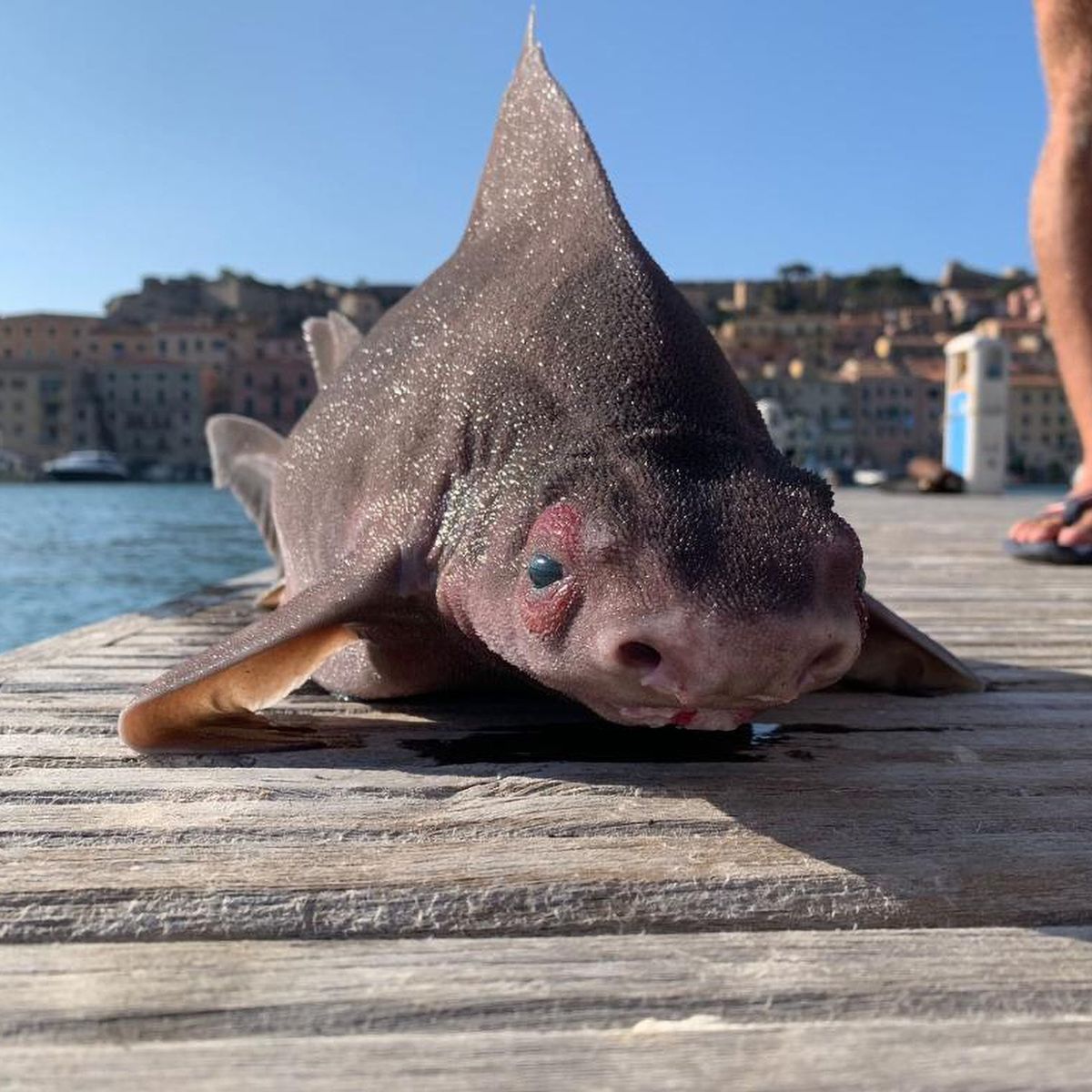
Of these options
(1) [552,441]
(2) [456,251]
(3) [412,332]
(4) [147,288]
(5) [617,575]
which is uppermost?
(4) [147,288]

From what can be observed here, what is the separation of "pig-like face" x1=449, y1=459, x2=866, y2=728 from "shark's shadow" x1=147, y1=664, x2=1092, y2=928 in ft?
0.63

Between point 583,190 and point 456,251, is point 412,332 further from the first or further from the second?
point 583,190

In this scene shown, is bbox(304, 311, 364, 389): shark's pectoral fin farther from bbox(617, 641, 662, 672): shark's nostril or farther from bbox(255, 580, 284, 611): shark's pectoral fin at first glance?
bbox(617, 641, 662, 672): shark's nostril

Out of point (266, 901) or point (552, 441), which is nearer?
point (266, 901)

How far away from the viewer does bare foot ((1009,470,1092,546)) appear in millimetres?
4934

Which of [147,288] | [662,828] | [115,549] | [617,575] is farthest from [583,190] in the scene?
[147,288]

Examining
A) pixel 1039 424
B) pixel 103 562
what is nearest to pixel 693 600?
pixel 103 562

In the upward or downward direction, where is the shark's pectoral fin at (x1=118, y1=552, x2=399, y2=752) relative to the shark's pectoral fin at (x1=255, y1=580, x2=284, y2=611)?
upward

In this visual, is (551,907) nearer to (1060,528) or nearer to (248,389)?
(1060,528)

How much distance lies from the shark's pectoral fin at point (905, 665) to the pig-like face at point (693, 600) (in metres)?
0.87

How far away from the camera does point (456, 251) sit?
2723 mm

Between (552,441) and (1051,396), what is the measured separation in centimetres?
8046

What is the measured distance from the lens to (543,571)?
1.59m

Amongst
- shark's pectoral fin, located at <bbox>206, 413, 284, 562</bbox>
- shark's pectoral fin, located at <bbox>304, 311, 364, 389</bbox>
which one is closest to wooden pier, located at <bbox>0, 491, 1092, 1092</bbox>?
shark's pectoral fin, located at <bbox>304, 311, 364, 389</bbox>
